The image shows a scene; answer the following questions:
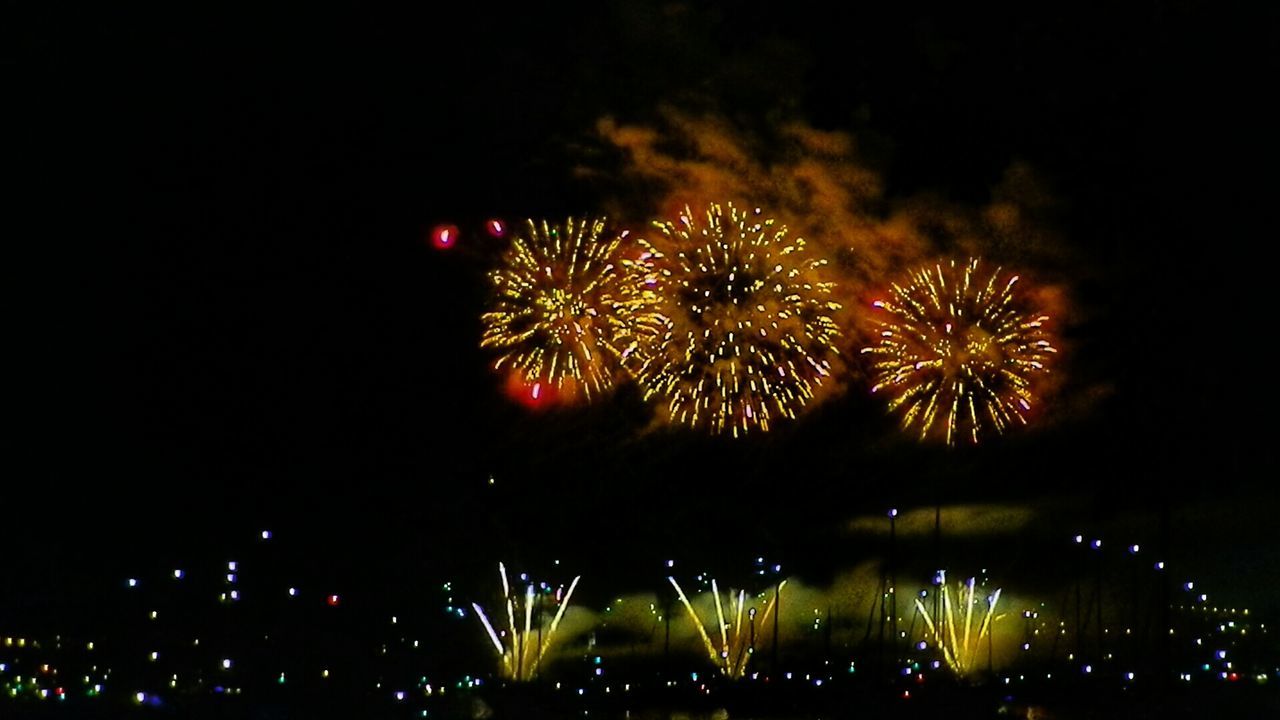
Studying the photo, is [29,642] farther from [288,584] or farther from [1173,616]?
[1173,616]

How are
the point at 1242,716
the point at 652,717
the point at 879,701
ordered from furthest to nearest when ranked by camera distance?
1. the point at 879,701
2. the point at 652,717
3. the point at 1242,716

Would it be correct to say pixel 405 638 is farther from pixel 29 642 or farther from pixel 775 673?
pixel 775 673

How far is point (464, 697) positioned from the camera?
2200cm

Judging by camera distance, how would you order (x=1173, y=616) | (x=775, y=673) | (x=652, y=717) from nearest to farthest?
(x=652, y=717) < (x=775, y=673) < (x=1173, y=616)

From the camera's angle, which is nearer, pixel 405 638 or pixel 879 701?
pixel 405 638

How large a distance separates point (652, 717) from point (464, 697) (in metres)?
6.01

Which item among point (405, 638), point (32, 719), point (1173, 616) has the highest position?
point (1173, 616)

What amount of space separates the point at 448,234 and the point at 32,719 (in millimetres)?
11066

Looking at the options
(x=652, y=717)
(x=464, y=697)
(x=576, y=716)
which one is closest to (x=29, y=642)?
(x=464, y=697)

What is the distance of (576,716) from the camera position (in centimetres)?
2444

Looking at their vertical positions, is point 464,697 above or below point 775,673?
below

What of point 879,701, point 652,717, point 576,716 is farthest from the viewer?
point 879,701

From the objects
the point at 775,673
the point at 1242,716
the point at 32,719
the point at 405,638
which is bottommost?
the point at 32,719

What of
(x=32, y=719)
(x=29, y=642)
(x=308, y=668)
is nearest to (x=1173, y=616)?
(x=308, y=668)
